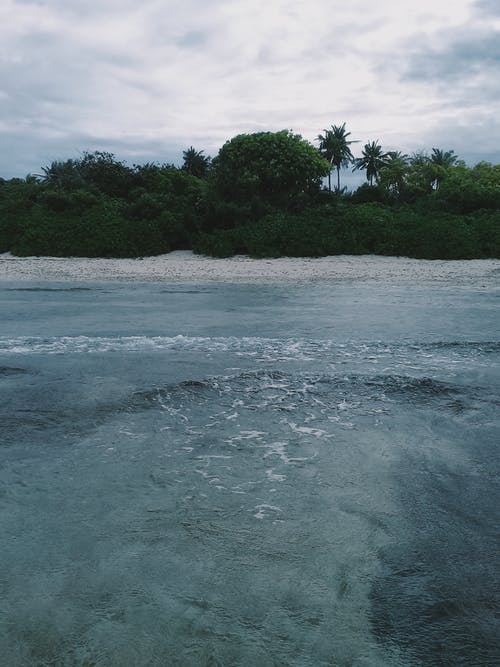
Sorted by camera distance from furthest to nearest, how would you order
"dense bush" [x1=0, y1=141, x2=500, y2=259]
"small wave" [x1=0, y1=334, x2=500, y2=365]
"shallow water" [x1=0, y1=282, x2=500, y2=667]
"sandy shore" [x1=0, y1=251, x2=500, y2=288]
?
"dense bush" [x1=0, y1=141, x2=500, y2=259], "sandy shore" [x1=0, y1=251, x2=500, y2=288], "small wave" [x1=0, y1=334, x2=500, y2=365], "shallow water" [x1=0, y1=282, x2=500, y2=667]

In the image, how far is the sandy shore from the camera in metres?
20.7

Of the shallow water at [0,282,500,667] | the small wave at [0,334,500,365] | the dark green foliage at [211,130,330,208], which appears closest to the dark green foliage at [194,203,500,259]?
the dark green foliage at [211,130,330,208]

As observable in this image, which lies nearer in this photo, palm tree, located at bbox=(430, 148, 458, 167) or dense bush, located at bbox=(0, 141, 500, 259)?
dense bush, located at bbox=(0, 141, 500, 259)

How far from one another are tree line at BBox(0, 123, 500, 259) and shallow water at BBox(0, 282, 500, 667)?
1657cm

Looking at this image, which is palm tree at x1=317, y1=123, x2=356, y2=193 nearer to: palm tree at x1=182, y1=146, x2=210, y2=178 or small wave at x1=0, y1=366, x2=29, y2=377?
palm tree at x1=182, y1=146, x2=210, y2=178

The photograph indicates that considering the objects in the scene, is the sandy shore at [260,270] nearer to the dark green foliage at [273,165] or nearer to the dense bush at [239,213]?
the dense bush at [239,213]

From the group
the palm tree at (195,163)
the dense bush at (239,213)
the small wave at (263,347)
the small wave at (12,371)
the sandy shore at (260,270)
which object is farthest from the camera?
the palm tree at (195,163)

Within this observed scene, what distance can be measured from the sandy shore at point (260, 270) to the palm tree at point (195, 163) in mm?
24171

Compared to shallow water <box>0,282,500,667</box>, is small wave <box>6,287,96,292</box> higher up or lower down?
higher up

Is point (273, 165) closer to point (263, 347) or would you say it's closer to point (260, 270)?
point (260, 270)

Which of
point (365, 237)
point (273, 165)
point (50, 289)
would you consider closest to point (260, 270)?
point (365, 237)

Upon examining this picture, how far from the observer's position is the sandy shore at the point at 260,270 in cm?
2069

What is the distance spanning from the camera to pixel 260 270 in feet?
74.3

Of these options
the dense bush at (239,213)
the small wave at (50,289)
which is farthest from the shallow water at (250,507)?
the dense bush at (239,213)
